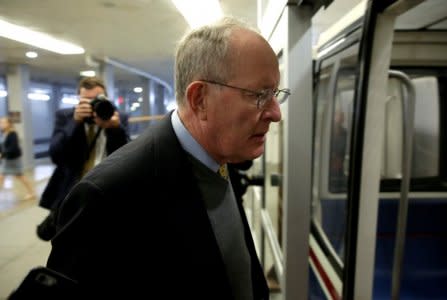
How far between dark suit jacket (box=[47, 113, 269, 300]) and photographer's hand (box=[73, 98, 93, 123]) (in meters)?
1.30

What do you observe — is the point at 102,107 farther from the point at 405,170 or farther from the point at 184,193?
the point at 405,170

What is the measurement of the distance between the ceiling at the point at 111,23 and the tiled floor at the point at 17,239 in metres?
3.12

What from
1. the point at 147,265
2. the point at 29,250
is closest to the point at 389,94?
the point at 147,265

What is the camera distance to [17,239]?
478 centimetres

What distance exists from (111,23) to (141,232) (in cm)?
564

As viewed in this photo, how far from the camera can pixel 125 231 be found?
0.76 m

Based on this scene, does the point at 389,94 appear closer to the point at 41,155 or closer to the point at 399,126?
the point at 399,126

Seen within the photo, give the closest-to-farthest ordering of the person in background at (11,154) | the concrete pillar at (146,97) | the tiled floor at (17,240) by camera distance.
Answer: the tiled floor at (17,240), the person in background at (11,154), the concrete pillar at (146,97)

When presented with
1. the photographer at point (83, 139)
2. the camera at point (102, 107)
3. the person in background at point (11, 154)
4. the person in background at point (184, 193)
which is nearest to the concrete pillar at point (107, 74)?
the person in background at point (11, 154)

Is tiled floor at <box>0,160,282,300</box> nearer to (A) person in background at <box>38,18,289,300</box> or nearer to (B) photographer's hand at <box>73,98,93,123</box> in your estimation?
(B) photographer's hand at <box>73,98,93,123</box>

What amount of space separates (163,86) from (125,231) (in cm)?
1679

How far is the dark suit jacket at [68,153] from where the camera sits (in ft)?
6.86

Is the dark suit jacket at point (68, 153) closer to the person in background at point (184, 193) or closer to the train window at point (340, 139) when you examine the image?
the person in background at point (184, 193)

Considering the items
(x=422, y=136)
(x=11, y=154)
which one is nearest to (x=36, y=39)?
(x=11, y=154)
